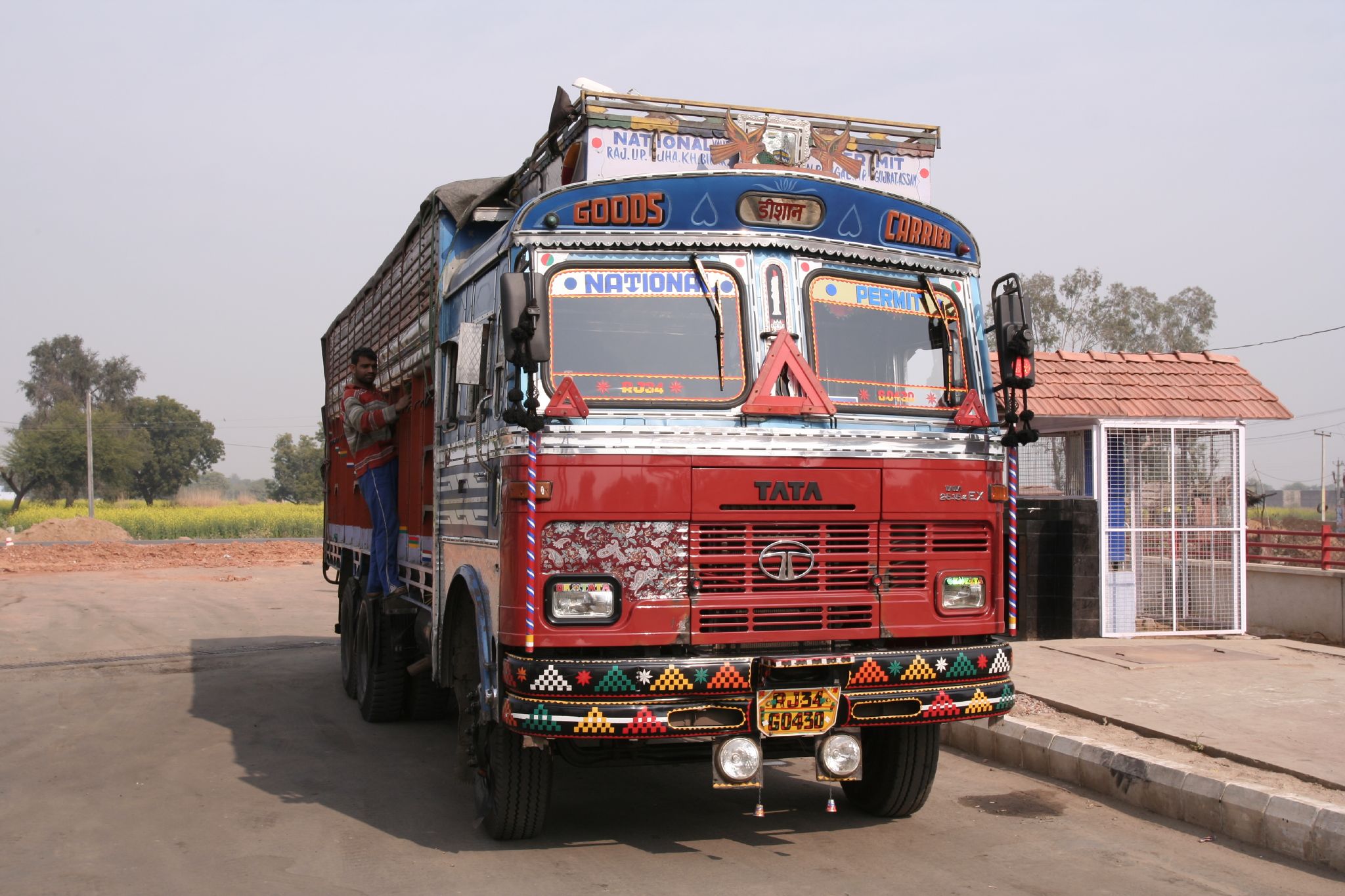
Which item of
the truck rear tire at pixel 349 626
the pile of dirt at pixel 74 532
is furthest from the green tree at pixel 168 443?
the truck rear tire at pixel 349 626

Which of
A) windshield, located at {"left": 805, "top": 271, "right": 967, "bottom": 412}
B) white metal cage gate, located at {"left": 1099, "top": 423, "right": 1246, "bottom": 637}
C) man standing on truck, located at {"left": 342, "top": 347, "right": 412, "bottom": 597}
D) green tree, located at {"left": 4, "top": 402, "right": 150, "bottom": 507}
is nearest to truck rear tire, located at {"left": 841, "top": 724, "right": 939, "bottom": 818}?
windshield, located at {"left": 805, "top": 271, "right": 967, "bottom": 412}

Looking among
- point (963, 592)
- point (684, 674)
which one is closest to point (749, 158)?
point (963, 592)

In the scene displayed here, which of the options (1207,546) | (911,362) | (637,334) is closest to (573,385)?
(637,334)

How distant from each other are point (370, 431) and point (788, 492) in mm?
4519

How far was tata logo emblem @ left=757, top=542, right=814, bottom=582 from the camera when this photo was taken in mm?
5590

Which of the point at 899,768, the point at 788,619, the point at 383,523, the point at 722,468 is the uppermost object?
the point at 722,468

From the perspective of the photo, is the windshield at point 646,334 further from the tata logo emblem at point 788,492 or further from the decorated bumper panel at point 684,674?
the decorated bumper panel at point 684,674

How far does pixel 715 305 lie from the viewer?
5.89 metres

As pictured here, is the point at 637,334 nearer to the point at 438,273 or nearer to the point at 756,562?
the point at 756,562

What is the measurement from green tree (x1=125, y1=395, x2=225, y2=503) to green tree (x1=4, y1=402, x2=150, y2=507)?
7.52 metres

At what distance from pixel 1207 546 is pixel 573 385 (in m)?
9.60

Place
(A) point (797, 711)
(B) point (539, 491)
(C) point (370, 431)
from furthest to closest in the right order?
(C) point (370, 431), (A) point (797, 711), (B) point (539, 491)

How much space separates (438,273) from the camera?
781 cm

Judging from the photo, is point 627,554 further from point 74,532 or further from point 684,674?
point 74,532
